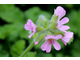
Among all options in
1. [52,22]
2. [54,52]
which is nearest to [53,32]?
[52,22]

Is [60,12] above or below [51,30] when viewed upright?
above

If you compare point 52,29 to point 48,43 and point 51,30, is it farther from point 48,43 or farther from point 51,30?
point 48,43

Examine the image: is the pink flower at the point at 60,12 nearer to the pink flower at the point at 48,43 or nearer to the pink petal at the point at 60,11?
the pink petal at the point at 60,11

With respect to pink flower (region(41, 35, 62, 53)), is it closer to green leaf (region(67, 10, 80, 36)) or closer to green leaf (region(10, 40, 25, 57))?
green leaf (region(10, 40, 25, 57))

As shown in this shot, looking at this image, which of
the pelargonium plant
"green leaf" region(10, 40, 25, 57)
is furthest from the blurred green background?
the pelargonium plant

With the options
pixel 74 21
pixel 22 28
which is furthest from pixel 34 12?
pixel 74 21

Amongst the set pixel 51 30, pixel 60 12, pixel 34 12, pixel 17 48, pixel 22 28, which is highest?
pixel 60 12

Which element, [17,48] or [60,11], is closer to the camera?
[60,11]
